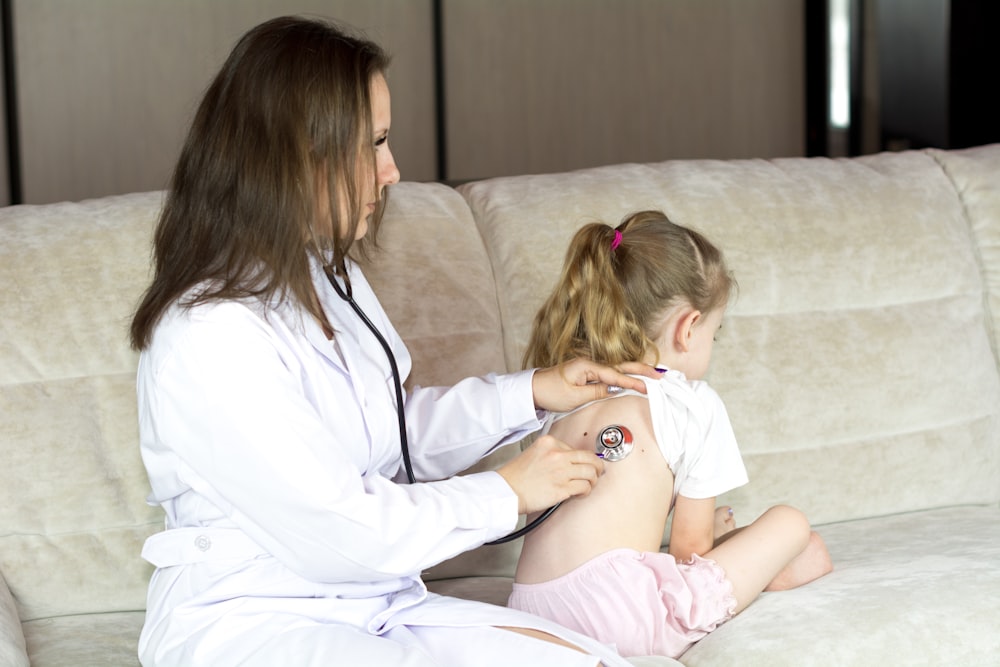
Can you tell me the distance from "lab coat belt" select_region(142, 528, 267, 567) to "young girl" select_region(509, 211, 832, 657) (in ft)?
1.46

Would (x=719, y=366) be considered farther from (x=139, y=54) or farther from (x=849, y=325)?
(x=139, y=54)

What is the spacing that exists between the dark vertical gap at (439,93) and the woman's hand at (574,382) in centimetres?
283

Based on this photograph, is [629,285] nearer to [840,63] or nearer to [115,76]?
[115,76]

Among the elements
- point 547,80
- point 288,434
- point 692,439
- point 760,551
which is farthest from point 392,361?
point 547,80

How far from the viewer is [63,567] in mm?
1897

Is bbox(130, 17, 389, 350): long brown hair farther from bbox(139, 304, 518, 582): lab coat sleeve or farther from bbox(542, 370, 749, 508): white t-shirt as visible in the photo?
bbox(542, 370, 749, 508): white t-shirt

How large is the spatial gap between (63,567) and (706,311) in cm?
110

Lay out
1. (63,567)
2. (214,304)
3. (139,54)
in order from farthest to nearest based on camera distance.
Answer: (139,54)
(63,567)
(214,304)

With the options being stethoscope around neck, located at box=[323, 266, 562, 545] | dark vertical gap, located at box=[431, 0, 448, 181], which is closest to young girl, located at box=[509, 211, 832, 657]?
stethoscope around neck, located at box=[323, 266, 562, 545]

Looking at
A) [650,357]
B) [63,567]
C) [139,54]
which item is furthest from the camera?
[139,54]

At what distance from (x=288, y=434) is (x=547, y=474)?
325mm

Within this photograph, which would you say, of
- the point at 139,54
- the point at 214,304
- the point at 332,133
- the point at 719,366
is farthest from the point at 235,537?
the point at 139,54

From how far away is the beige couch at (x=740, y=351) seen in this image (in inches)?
74.5

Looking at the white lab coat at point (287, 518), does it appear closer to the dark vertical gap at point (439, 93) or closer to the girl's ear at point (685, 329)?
the girl's ear at point (685, 329)
